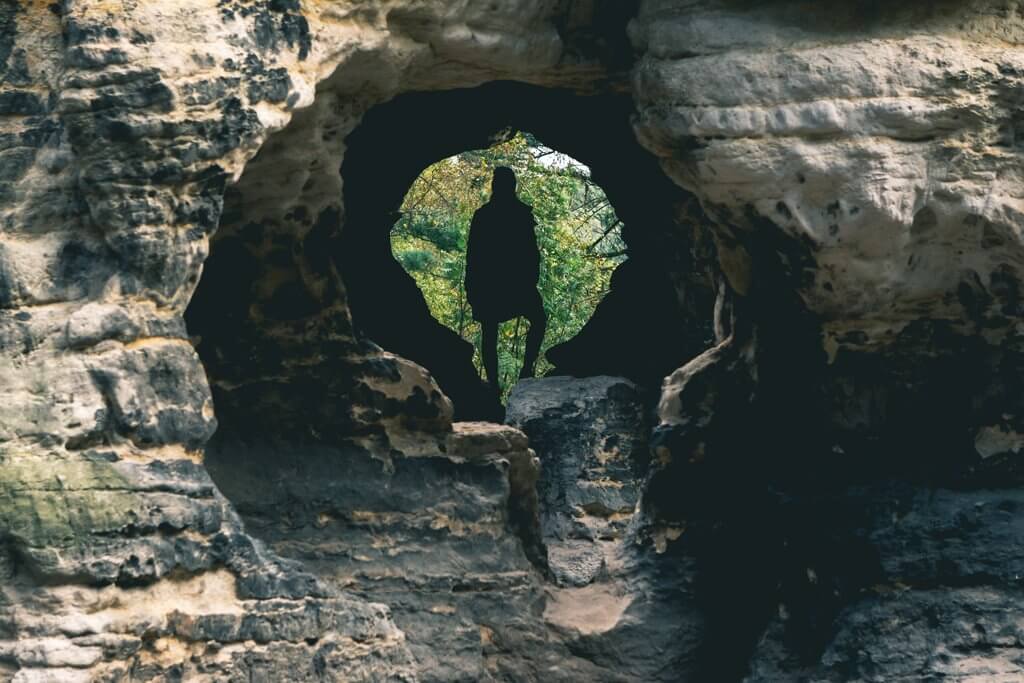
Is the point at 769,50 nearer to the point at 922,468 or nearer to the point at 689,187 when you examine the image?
the point at 689,187

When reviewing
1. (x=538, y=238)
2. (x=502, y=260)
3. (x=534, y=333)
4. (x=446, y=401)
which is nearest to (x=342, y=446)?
(x=446, y=401)

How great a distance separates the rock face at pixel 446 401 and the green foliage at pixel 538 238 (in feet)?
25.3

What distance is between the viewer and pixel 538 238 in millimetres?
17656

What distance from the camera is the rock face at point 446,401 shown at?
682 cm

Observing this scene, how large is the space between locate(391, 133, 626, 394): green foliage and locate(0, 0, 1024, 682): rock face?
771 cm

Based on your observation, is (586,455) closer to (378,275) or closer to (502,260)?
(378,275)

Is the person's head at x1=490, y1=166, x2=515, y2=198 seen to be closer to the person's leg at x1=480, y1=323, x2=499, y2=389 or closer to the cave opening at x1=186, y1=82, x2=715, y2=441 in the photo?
the person's leg at x1=480, y1=323, x2=499, y2=389

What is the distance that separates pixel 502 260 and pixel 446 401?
4.25m

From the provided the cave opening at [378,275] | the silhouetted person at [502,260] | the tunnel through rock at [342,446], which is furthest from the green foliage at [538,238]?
the tunnel through rock at [342,446]

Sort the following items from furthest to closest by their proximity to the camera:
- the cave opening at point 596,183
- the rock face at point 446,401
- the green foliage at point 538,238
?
the green foliage at point 538,238
the cave opening at point 596,183
the rock face at point 446,401

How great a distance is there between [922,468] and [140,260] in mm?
2922

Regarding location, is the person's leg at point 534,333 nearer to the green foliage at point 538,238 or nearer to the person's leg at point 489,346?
the person's leg at point 489,346

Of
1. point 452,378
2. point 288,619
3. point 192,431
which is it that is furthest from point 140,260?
point 452,378

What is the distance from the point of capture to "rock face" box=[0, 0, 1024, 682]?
269 inches
